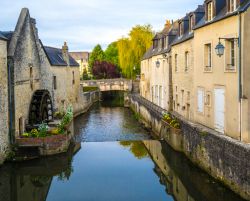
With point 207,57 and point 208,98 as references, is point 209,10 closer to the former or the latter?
point 207,57

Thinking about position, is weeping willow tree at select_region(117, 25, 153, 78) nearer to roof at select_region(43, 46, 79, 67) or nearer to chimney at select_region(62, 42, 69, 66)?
roof at select_region(43, 46, 79, 67)

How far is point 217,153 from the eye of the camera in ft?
39.0

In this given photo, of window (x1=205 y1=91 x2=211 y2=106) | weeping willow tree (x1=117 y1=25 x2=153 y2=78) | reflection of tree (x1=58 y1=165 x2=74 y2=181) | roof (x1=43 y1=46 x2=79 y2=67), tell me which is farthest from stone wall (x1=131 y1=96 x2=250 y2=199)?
weeping willow tree (x1=117 y1=25 x2=153 y2=78)

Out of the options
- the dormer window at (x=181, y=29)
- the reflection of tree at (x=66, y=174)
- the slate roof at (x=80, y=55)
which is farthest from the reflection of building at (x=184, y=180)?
the slate roof at (x=80, y=55)

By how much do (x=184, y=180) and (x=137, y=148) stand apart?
20.0 feet

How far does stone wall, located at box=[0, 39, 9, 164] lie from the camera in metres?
14.5

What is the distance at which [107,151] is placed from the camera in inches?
715

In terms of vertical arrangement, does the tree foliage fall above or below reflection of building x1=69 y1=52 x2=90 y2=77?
below

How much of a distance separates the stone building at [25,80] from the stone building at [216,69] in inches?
330

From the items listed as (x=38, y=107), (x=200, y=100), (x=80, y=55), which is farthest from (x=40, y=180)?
(x=80, y=55)

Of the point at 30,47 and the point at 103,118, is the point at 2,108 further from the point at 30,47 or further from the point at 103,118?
the point at 103,118

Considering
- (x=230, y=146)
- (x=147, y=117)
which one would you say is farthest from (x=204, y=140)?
(x=147, y=117)

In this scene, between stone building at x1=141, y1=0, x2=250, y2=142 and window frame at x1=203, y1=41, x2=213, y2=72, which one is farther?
window frame at x1=203, y1=41, x2=213, y2=72

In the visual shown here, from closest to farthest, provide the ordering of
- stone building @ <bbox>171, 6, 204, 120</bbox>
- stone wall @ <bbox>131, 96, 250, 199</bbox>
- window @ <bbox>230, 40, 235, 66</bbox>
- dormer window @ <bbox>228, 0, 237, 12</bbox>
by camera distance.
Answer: stone wall @ <bbox>131, 96, 250, 199</bbox>
dormer window @ <bbox>228, 0, 237, 12</bbox>
window @ <bbox>230, 40, 235, 66</bbox>
stone building @ <bbox>171, 6, 204, 120</bbox>
